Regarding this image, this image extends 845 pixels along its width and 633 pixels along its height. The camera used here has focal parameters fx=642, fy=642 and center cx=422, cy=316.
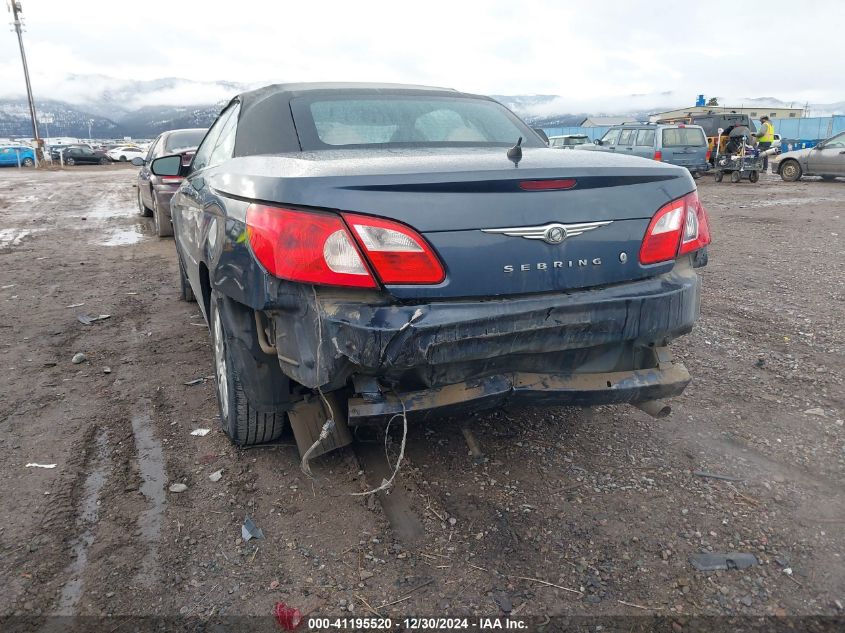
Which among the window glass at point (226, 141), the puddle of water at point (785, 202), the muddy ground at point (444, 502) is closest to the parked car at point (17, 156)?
the puddle of water at point (785, 202)

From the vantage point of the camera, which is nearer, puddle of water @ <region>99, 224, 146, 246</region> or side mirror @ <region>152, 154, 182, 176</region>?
side mirror @ <region>152, 154, 182, 176</region>

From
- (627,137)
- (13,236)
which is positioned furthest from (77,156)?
(627,137)

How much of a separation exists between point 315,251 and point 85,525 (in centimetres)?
145

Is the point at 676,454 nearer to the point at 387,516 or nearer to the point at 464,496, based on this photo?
the point at 464,496

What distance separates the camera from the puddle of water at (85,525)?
2092 millimetres

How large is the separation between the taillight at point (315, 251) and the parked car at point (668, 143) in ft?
56.0

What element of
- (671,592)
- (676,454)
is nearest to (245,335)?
(671,592)

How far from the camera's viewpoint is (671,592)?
A: 6.89ft

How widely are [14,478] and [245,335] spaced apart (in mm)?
1291

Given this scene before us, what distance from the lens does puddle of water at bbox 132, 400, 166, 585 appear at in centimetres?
229

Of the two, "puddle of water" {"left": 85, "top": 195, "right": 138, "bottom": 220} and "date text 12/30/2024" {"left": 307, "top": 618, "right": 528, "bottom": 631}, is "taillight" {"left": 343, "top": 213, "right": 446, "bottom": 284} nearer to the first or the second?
"date text 12/30/2024" {"left": 307, "top": 618, "right": 528, "bottom": 631}

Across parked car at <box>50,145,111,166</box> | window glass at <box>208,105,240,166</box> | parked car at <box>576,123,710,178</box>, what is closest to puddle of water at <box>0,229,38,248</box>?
window glass at <box>208,105,240,166</box>

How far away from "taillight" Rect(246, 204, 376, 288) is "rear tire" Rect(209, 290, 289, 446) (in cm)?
47

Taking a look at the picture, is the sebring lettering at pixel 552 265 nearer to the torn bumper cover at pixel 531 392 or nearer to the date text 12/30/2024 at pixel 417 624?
the torn bumper cover at pixel 531 392
